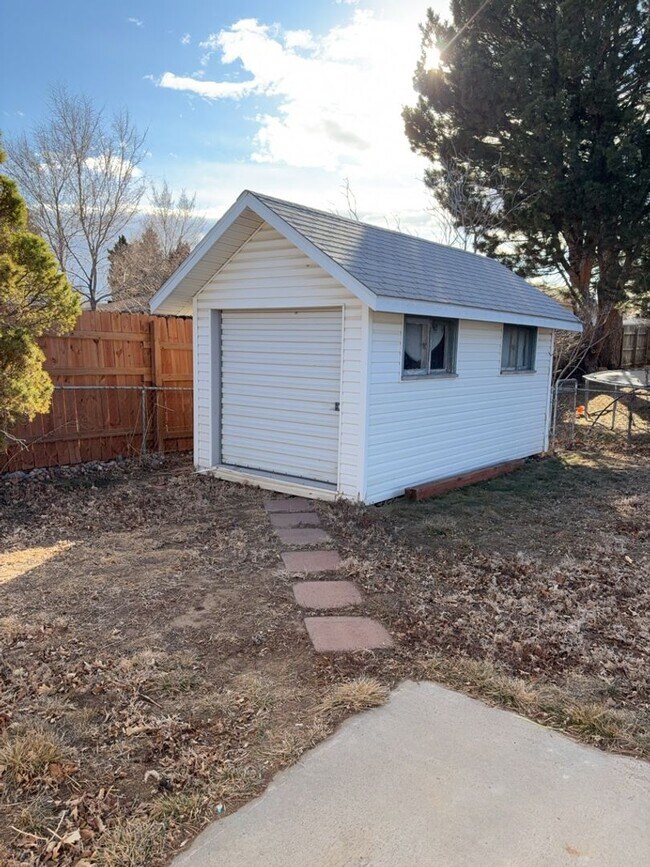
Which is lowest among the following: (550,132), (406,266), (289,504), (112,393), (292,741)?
(289,504)

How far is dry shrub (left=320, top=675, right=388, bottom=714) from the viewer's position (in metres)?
3.02

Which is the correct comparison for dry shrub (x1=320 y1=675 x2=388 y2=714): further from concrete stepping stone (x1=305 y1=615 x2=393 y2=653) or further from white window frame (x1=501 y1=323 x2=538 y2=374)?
white window frame (x1=501 y1=323 x2=538 y2=374)

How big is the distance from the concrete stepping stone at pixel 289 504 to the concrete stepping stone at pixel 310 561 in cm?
141

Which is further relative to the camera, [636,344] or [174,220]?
[636,344]

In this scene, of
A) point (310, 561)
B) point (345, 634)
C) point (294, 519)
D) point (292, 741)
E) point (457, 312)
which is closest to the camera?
point (292, 741)

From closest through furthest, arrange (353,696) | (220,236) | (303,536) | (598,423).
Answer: (353,696)
(303,536)
(220,236)
(598,423)

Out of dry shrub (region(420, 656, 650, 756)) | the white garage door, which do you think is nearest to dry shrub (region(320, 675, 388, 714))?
dry shrub (region(420, 656, 650, 756))

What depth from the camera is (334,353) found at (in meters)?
7.12

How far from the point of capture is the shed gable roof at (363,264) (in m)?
6.43

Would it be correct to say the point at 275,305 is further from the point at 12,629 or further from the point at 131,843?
the point at 131,843

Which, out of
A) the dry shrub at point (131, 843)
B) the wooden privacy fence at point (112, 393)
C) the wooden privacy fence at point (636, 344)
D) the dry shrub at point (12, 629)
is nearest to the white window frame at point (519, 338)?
the wooden privacy fence at point (112, 393)

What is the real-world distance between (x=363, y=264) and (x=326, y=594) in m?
3.86

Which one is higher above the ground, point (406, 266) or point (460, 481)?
point (406, 266)

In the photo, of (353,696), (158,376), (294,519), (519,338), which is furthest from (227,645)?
(519,338)
